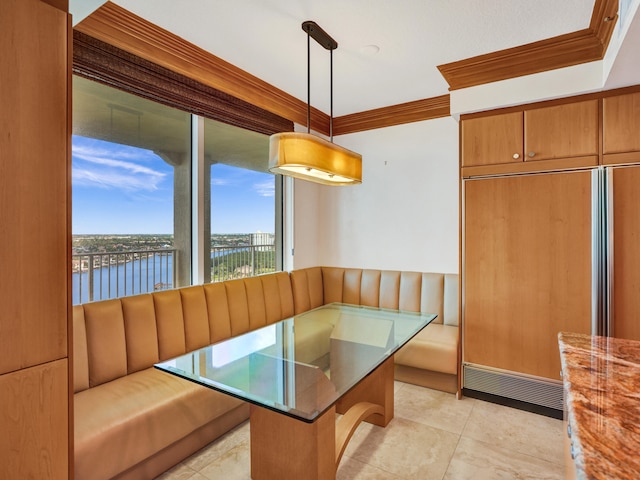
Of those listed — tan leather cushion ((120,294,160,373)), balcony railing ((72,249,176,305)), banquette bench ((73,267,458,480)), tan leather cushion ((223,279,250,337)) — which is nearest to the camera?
banquette bench ((73,267,458,480))

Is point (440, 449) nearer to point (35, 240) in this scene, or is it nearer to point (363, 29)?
point (35, 240)

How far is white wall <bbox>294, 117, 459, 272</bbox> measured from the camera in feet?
10.9

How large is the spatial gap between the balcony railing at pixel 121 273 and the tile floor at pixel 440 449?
1.20m

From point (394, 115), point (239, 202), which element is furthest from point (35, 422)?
point (394, 115)

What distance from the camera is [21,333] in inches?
43.6

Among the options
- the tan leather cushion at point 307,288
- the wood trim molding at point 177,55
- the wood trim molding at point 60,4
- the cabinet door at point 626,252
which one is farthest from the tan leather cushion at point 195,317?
the cabinet door at point 626,252

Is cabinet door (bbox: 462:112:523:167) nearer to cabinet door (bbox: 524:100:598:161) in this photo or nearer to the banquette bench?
cabinet door (bbox: 524:100:598:161)

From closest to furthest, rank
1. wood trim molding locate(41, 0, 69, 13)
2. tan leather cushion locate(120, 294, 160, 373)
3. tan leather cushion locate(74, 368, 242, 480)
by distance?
wood trim molding locate(41, 0, 69, 13)
tan leather cushion locate(74, 368, 242, 480)
tan leather cushion locate(120, 294, 160, 373)

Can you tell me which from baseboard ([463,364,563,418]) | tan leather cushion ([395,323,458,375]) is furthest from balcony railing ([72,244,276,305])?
baseboard ([463,364,563,418])

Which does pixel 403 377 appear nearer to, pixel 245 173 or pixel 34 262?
pixel 245 173

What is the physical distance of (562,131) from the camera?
7.73 ft

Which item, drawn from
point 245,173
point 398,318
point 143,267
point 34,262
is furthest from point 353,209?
point 34,262

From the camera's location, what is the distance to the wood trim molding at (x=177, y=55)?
76.8 inches

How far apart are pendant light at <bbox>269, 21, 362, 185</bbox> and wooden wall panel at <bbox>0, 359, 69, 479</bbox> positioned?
132 centimetres
